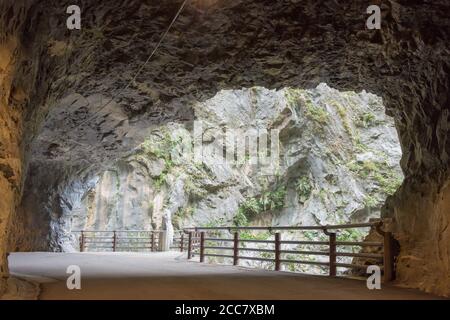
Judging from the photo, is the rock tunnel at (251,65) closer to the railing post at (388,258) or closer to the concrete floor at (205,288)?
the railing post at (388,258)

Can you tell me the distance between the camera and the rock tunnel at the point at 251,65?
7043 mm

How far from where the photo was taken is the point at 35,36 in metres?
7.23

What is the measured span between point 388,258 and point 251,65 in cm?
531

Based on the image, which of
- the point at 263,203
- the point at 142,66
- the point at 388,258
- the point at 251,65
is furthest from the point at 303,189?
the point at 388,258

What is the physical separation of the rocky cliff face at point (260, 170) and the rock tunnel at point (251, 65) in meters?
16.9

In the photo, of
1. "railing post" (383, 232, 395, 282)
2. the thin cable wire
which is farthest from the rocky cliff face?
"railing post" (383, 232, 395, 282)

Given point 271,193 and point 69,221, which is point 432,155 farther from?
point 271,193

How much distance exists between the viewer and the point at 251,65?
10914mm

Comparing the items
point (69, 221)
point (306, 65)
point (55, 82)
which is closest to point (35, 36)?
point (55, 82)

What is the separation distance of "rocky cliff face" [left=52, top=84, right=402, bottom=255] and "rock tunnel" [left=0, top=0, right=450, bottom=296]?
16.9m

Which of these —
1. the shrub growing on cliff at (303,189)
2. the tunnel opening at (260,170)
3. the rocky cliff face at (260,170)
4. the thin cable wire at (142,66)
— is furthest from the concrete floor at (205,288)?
the shrub growing on cliff at (303,189)

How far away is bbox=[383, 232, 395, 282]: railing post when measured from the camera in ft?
28.9

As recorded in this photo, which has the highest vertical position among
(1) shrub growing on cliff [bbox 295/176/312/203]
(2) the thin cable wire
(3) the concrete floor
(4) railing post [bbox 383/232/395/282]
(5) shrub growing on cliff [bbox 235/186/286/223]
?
(2) the thin cable wire

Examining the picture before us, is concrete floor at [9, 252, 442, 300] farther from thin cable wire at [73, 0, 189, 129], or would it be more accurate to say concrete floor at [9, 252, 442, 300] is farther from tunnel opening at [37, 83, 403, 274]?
tunnel opening at [37, 83, 403, 274]
